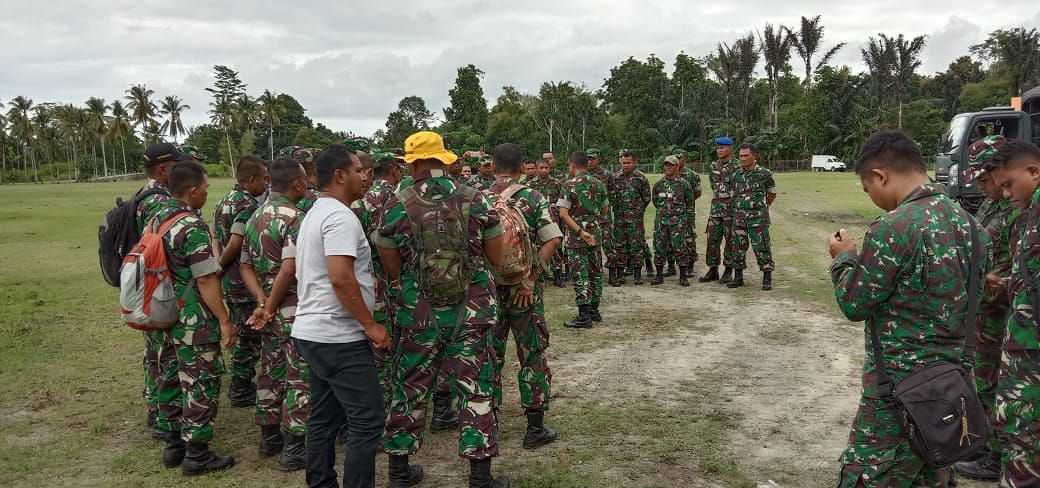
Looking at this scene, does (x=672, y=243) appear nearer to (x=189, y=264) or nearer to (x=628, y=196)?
(x=628, y=196)

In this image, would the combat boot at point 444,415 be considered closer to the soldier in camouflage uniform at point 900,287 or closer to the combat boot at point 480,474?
the combat boot at point 480,474

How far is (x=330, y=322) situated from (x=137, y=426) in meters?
2.88

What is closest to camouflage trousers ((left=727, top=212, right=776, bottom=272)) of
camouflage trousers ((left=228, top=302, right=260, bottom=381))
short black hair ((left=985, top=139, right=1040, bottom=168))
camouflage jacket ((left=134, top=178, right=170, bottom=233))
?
short black hair ((left=985, top=139, right=1040, bottom=168))

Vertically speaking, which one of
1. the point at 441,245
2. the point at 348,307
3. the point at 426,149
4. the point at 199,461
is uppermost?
the point at 426,149

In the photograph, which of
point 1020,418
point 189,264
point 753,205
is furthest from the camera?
point 753,205

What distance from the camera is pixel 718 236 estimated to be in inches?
418

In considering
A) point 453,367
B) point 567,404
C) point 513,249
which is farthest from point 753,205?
point 453,367

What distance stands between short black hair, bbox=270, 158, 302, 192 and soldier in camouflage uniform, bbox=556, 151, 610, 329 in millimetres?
3505

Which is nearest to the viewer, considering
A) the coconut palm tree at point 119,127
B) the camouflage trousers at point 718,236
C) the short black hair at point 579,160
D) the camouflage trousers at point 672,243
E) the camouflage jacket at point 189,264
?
the camouflage jacket at point 189,264

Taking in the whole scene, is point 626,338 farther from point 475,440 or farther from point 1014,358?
point 1014,358

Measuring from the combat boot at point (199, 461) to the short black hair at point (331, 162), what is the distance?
211 centimetres

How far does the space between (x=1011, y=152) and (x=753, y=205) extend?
20.5 feet

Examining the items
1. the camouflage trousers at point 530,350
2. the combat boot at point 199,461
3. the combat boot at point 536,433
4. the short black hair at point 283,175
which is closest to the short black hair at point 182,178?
the short black hair at point 283,175

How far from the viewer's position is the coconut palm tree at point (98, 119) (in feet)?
248
